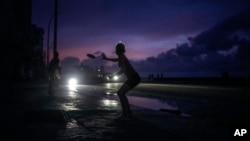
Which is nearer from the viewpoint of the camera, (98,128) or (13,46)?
(98,128)

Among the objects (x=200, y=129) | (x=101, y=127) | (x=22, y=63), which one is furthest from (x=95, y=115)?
(x=22, y=63)

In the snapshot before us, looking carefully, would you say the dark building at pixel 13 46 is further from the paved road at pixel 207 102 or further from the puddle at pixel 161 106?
the puddle at pixel 161 106

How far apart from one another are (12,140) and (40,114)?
11.2 feet

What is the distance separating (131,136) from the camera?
247 inches

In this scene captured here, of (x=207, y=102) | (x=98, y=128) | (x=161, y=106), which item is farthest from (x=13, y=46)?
(x=98, y=128)

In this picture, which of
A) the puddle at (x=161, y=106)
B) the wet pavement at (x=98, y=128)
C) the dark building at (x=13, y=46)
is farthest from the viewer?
the dark building at (x=13, y=46)

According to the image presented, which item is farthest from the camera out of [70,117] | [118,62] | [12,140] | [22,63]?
[22,63]

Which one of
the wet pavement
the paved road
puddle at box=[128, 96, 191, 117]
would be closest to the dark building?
the paved road

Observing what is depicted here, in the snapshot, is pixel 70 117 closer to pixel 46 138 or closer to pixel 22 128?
pixel 22 128

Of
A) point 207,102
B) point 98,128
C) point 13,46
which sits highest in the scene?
point 13,46

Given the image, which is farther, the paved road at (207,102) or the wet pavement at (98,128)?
the paved road at (207,102)

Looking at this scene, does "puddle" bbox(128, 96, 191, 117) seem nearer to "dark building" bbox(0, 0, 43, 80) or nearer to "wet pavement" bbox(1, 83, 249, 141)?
"wet pavement" bbox(1, 83, 249, 141)

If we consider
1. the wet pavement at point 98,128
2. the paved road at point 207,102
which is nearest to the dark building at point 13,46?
the paved road at point 207,102

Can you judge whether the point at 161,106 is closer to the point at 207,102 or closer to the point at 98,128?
the point at 207,102
